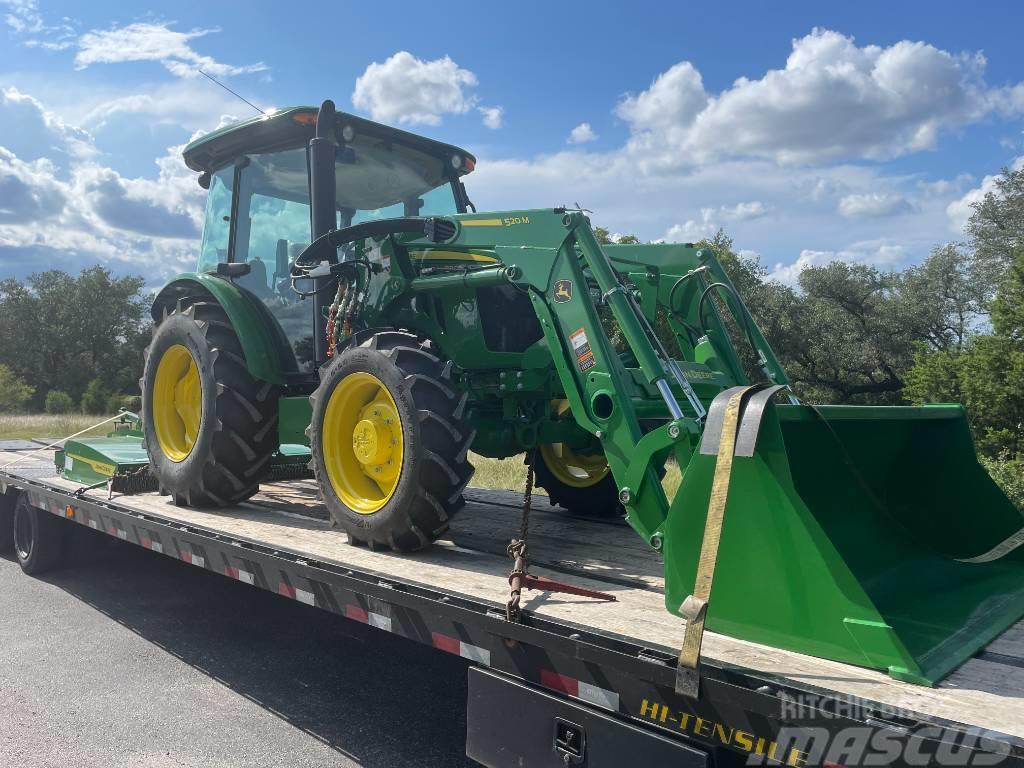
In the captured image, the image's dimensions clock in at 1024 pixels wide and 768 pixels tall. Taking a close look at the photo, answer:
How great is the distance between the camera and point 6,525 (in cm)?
737

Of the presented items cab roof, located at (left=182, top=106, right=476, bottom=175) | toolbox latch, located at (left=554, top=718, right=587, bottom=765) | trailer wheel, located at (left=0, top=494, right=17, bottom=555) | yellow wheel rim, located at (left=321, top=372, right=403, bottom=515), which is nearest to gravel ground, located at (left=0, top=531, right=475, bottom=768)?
yellow wheel rim, located at (left=321, top=372, right=403, bottom=515)

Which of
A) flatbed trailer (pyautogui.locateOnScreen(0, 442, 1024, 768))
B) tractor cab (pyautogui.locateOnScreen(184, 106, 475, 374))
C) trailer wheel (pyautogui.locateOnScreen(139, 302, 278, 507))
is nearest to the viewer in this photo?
flatbed trailer (pyautogui.locateOnScreen(0, 442, 1024, 768))

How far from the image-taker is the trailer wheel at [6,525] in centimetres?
731

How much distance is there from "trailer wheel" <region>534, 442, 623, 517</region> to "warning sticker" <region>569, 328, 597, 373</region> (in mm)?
2008

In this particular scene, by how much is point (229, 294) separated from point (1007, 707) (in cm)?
472

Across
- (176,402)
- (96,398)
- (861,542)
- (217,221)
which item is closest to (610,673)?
(861,542)

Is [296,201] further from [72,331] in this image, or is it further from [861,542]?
[72,331]

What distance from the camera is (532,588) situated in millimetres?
2930

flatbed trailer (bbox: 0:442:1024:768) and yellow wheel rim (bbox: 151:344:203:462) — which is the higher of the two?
yellow wheel rim (bbox: 151:344:203:462)

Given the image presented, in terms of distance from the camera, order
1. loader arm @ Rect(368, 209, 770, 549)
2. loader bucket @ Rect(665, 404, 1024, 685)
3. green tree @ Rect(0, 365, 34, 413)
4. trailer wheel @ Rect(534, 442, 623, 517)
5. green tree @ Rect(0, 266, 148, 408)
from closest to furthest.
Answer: loader bucket @ Rect(665, 404, 1024, 685) < loader arm @ Rect(368, 209, 770, 549) < trailer wheel @ Rect(534, 442, 623, 517) < green tree @ Rect(0, 365, 34, 413) < green tree @ Rect(0, 266, 148, 408)

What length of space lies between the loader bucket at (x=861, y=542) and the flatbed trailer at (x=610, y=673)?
0.08 metres

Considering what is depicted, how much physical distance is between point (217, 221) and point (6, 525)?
11.9 feet

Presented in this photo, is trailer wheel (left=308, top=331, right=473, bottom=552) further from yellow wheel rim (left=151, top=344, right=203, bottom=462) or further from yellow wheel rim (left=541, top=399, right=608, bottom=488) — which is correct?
yellow wheel rim (left=151, top=344, right=203, bottom=462)

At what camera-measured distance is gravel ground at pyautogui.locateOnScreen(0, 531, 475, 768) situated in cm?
358
